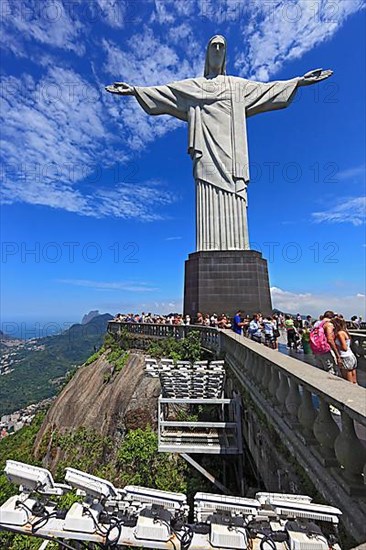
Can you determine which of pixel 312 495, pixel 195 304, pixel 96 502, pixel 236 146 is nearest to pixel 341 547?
pixel 312 495

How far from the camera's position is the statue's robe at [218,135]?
17.7 metres

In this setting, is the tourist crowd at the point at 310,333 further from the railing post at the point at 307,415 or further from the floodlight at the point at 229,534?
the floodlight at the point at 229,534

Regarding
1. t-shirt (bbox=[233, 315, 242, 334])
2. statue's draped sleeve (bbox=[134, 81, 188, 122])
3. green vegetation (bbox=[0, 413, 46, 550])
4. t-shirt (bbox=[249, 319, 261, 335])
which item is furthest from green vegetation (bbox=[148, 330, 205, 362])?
statue's draped sleeve (bbox=[134, 81, 188, 122])

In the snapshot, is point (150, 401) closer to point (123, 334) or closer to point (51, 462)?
point (51, 462)

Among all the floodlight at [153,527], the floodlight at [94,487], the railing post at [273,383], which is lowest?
the floodlight at [153,527]

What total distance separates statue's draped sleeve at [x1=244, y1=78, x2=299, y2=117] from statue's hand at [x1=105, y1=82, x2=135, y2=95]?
6.54 meters

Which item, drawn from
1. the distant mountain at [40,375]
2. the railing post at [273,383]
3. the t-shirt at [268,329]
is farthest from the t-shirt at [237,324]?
the distant mountain at [40,375]

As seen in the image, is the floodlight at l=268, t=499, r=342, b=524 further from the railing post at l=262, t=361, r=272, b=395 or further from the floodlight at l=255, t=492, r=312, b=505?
the railing post at l=262, t=361, r=272, b=395

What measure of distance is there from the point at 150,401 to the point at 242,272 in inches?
304

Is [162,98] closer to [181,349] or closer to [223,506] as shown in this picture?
[181,349]

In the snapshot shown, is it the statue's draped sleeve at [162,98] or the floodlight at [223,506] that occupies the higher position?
the statue's draped sleeve at [162,98]

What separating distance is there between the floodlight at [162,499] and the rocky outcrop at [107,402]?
28.3 feet

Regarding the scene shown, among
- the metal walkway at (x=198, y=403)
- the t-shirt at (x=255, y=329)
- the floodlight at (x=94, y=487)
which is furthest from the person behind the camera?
the t-shirt at (x=255, y=329)

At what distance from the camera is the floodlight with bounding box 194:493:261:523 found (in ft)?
9.15
